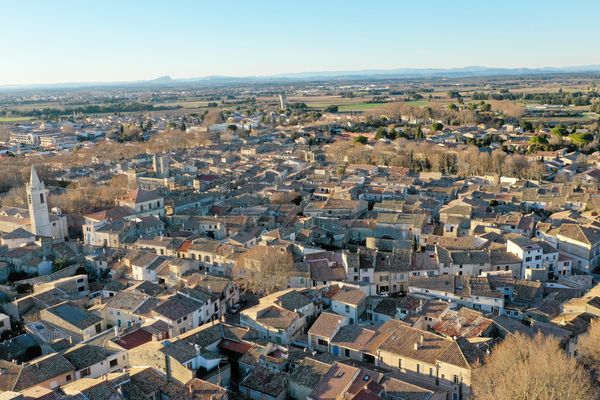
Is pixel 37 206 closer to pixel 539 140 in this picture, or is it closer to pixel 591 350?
pixel 591 350

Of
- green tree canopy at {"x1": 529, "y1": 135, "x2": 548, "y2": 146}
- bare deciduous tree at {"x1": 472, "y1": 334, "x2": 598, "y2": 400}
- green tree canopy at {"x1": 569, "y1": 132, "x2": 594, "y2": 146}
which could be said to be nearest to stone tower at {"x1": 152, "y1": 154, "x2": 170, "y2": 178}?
bare deciduous tree at {"x1": 472, "y1": 334, "x2": 598, "y2": 400}

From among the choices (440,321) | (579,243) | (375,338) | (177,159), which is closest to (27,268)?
(375,338)

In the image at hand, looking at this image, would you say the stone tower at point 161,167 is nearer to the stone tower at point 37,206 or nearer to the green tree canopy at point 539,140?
the stone tower at point 37,206

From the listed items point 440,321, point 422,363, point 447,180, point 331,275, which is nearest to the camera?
point 422,363

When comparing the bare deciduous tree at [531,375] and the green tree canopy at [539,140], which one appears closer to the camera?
the bare deciduous tree at [531,375]

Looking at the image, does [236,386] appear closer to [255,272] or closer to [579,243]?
[255,272]

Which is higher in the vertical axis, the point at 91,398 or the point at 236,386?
the point at 91,398

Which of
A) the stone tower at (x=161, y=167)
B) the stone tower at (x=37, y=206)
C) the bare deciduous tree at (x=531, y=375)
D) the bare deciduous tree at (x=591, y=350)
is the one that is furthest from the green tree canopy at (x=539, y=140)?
the stone tower at (x=37, y=206)

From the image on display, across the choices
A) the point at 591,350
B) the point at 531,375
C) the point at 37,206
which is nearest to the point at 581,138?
the point at 591,350

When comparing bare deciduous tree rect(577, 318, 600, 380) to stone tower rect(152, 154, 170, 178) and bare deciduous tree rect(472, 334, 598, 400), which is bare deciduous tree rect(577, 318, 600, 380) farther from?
stone tower rect(152, 154, 170, 178)

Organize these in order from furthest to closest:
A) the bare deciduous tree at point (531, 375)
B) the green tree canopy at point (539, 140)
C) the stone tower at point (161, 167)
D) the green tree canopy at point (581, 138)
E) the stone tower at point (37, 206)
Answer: the green tree canopy at point (581, 138) < the green tree canopy at point (539, 140) < the stone tower at point (161, 167) < the stone tower at point (37, 206) < the bare deciduous tree at point (531, 375)
